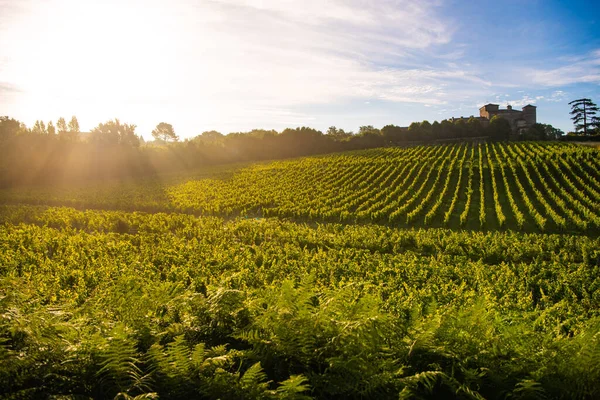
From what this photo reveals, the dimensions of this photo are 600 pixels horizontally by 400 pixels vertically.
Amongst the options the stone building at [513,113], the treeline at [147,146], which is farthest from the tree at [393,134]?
the stone building at [513,113]

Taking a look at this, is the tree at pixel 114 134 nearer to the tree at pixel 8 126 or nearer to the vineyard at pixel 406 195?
the tree at pixel 8 126

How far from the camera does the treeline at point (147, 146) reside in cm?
5262

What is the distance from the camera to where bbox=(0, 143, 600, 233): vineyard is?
1014 inches

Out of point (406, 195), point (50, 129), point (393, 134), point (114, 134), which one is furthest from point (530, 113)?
point (50, 129)

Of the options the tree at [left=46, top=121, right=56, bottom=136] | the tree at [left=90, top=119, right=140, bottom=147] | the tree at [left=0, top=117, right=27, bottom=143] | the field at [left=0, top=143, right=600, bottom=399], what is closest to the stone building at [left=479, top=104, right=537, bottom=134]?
the field at [left=0, top=143, right=600, bottom=399]

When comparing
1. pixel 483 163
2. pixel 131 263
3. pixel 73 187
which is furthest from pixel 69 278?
pixel 483 163

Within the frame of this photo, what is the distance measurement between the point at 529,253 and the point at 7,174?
61.1 meters

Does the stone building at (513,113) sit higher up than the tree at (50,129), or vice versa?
the stone building at (513,113)

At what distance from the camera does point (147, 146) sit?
6975cm

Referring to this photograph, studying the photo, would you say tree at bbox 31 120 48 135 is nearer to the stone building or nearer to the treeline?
the treeline

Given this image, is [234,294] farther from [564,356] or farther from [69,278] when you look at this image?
[69,278]

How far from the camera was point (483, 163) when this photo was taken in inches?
1790

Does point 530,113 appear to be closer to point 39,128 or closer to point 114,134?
point 114,134

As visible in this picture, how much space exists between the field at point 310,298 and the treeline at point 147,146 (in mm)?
19412
